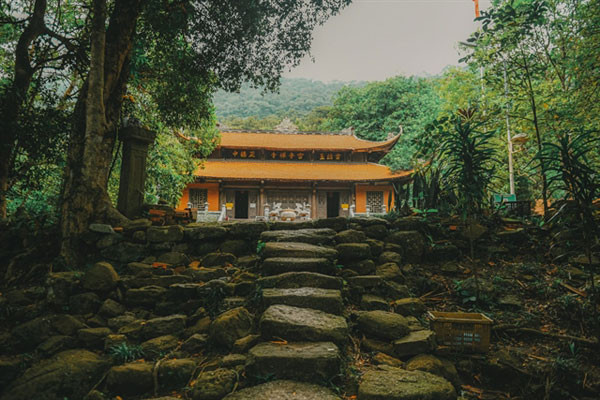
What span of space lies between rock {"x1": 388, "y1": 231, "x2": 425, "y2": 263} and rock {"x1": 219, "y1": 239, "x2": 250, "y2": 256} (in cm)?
210

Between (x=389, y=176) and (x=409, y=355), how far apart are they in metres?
14.9

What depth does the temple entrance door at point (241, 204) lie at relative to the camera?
19234 mm

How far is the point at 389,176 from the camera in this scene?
16.6 metres

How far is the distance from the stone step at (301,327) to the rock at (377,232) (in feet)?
6.86

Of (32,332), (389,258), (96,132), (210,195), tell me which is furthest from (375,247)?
(210,195)

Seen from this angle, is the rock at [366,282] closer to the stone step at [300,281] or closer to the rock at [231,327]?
the stone step at [300,281]

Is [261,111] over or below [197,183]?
over

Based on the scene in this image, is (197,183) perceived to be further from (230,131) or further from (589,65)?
(589,65)

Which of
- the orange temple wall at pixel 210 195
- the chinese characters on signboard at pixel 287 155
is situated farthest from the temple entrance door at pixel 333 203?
the orange temple wall at pixel 210 195

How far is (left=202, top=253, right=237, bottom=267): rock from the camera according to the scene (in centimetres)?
400

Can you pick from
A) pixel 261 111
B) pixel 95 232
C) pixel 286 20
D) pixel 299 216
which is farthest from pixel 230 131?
pixel 261 111

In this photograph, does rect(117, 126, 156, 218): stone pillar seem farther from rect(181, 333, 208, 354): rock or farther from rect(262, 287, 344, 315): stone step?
rect(262, 287, 344, 315): stone step

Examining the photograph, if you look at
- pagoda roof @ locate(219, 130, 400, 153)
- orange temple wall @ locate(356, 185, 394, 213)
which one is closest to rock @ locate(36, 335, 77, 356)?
pagoda roof @ locate(219, 130, 400, 153)

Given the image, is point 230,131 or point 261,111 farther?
point 261,111
